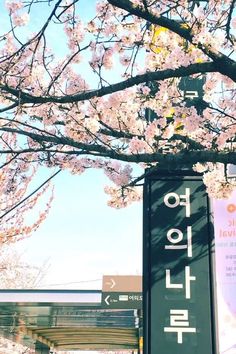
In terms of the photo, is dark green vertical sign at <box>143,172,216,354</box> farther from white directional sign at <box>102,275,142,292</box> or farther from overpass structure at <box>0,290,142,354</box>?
overpass structure at <box>0,290,142,354</box>

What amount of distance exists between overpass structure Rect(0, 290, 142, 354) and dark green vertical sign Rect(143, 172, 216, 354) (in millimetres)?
6489

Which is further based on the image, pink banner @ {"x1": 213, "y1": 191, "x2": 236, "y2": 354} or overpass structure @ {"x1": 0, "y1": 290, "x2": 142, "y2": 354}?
overpass structure @ {"x1": 0, "y1": 290, "x2": 142, "y2": 354}

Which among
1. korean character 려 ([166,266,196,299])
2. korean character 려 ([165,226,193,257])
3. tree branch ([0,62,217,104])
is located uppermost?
tree branch ([0,62,217,104])

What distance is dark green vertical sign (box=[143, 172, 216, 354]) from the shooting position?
14.5 feet

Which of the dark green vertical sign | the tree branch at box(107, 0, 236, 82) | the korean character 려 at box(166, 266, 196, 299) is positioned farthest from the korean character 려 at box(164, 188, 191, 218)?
the tree branch at box(107, 0, 236, 82)

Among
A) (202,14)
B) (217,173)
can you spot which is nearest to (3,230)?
(217,173)

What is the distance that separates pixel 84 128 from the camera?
467cm

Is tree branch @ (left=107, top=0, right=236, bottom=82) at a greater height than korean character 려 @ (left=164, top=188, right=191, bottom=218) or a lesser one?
greater

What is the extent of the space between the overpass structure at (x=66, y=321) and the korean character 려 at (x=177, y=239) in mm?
6518

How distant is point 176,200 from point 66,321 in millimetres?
10505

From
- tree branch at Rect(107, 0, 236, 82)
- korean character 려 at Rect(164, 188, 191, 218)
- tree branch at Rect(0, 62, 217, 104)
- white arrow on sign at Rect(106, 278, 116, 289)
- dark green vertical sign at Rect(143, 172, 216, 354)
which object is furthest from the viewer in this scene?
white arrow on sign at Rect(106, 278, 116, 289)

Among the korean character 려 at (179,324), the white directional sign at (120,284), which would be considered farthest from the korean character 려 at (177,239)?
the white directional sign at (120,284)

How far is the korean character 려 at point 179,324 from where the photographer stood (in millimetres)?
4453

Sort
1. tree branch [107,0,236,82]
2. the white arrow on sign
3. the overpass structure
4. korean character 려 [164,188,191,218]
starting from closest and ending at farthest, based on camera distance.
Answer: tree branch [107,0,236,82] < korean character 려 [164,188,191,218] < the white arrow on sign < the overpass structure
